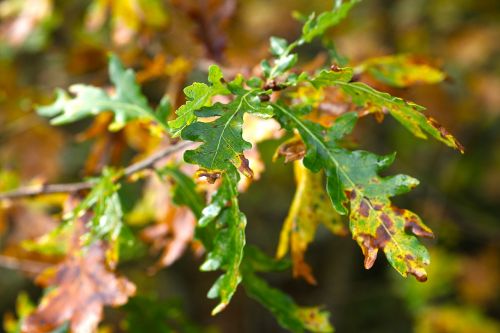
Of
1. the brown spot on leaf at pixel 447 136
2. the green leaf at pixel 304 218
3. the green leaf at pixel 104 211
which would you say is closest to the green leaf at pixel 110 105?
the green leaf at pixel 104 211

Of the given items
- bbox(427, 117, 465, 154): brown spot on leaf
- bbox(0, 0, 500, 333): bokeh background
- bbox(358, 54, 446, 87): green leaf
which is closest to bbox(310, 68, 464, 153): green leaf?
bbox(427, 117, 465, 154): brown spot on leaf

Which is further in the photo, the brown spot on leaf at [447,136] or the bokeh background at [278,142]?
the bokeh background at [278,142]

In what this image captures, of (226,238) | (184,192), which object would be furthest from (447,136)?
(184,192)

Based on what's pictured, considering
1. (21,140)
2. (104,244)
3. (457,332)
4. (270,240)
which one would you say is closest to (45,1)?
(21,140)

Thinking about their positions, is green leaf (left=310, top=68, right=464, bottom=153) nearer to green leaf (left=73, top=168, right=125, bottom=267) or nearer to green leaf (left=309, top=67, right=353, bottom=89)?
green leaf (left=309, top=67, right=353, bottom=89)

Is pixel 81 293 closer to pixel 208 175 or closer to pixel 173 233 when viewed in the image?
pixel 173 233

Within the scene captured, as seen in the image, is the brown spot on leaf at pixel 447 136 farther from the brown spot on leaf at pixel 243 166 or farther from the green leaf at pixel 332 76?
the brown spot on leaf at pixel 243 166
